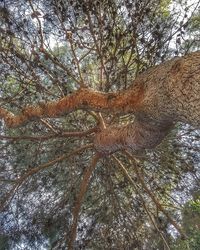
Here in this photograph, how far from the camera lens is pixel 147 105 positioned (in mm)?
2412

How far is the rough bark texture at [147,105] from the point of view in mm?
1971

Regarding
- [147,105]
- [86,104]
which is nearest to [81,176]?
[86,104]

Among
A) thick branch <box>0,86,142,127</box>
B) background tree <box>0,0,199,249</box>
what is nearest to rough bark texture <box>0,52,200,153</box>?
thick branch <box>0,86,142,127</box>

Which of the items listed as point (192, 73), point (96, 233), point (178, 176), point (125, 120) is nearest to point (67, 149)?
point (125, 120)

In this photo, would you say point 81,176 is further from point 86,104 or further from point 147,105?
point 147,105

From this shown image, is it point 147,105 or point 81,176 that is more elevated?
point 81,176

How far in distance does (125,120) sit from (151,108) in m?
2.53

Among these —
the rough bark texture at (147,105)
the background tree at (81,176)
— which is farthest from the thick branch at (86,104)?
the background tree at (81,176)

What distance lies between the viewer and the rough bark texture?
1.97m

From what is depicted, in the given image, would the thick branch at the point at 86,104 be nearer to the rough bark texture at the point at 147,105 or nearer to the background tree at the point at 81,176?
the rough bark texture at the point at 147,105

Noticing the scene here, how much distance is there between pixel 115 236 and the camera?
4.83m

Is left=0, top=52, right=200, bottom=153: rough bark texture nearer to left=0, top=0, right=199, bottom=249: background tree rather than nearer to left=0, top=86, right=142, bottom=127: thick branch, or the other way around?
left=0, top=86, right=142, bottom=127: thick branch

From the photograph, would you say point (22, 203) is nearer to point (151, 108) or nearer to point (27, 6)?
point (27, 6)

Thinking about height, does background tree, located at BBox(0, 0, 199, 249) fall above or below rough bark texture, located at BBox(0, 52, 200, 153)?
above
